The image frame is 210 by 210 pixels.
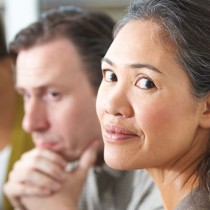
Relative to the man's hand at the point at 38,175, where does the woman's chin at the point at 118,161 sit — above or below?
above

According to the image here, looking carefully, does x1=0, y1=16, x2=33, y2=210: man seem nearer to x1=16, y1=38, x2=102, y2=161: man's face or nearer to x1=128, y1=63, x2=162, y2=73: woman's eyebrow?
x1=16, y1=38, x2=102, y2=161: man's face

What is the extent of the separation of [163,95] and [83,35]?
688 mm

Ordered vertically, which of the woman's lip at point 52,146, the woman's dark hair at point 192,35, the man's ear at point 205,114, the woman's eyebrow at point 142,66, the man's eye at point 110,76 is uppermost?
the woman's dark hair at point 192,35

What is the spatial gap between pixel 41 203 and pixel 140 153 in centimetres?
58

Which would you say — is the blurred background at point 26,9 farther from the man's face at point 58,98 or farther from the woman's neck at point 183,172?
the woman's neck at point 183,172

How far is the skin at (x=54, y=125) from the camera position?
54.9 inches

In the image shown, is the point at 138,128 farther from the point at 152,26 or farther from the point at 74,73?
the point at 74,73

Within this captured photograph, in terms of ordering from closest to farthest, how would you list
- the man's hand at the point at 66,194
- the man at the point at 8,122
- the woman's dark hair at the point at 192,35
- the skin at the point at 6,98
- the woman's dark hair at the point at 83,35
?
1. the woman's dark hair at the point at 192,35
2. the man's hand at the point at 66,194
3. the woman's dark hair at the point at 83,35
4. the man at the point at 8,122
5. the skin at the point at 6,98

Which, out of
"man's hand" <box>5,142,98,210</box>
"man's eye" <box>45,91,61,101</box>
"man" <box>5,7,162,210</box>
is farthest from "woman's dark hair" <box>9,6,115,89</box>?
"man's hand" <box>5,142,98,210</box>

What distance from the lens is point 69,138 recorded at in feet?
4.75

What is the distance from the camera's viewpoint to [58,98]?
1.45 m

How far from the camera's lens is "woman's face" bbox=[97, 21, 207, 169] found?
85cm

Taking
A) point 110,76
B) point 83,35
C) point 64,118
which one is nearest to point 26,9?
point 83,35

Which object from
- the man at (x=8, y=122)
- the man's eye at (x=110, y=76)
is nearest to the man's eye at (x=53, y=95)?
the man at (x=8, y=122)
